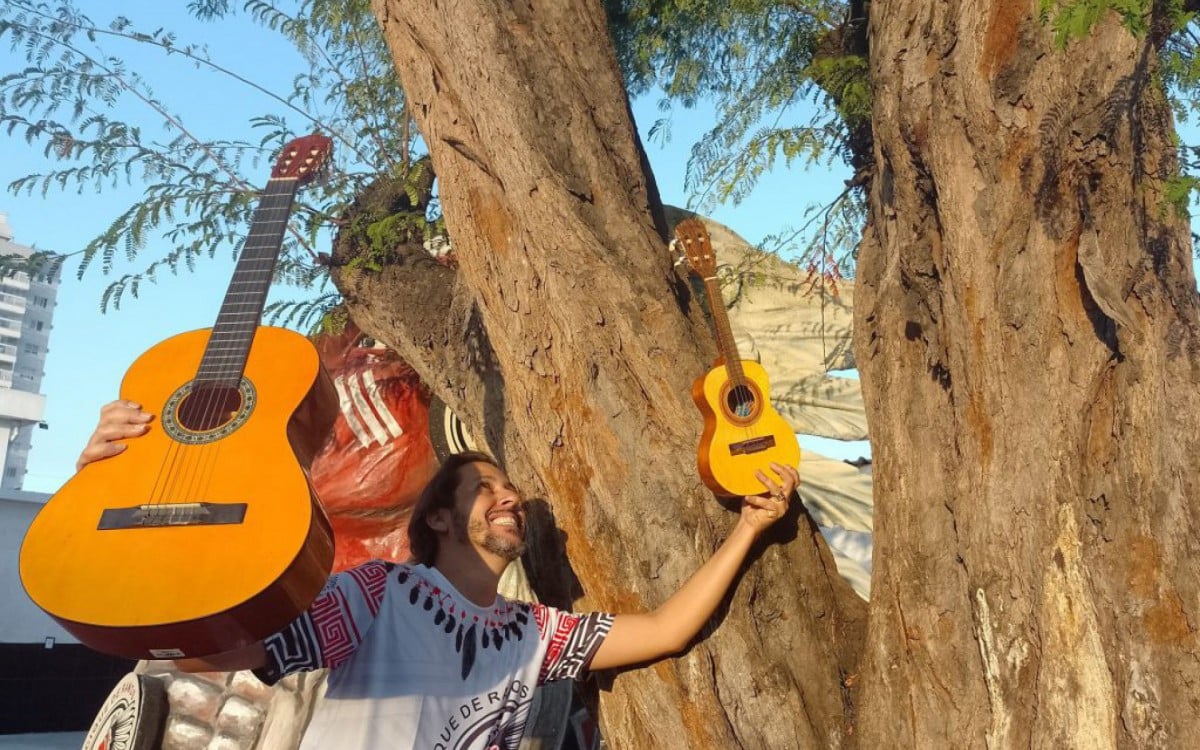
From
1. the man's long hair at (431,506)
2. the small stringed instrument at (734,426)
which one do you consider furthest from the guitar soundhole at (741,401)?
the man's long hair at (431,506)

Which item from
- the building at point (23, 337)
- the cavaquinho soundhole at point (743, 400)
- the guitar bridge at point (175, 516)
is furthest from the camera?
the building at point (23, 337)

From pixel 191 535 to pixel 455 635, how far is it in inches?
31.6

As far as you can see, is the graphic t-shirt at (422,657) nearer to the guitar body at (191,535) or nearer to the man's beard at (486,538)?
the man's beard at (486,538)

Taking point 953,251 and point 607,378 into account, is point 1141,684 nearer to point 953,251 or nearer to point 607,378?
point 953,251

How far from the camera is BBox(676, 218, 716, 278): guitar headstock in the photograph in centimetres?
318

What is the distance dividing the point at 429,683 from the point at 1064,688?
59.5 inches

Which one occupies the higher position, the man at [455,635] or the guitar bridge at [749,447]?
the guitar bridge at [749,447]

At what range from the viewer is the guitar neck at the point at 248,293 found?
2912 millimetres

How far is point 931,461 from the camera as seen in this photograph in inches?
105

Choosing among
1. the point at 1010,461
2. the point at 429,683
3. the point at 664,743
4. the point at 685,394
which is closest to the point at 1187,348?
the point at 1010,461

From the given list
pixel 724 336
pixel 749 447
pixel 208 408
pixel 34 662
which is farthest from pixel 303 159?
pixel 34 662

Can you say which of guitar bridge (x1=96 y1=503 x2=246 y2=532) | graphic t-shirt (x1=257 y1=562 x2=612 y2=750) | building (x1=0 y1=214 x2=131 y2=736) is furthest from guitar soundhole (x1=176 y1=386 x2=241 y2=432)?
building (x1=0 y1=214 x2=131 y2=736)

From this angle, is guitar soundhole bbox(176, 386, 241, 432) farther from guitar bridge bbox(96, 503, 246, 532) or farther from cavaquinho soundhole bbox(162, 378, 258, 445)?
guitar bridge bbox(96, 503, 246, 532)

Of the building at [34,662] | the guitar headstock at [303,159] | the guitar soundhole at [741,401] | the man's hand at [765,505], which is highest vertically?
the guitar headstock at [303,159]
